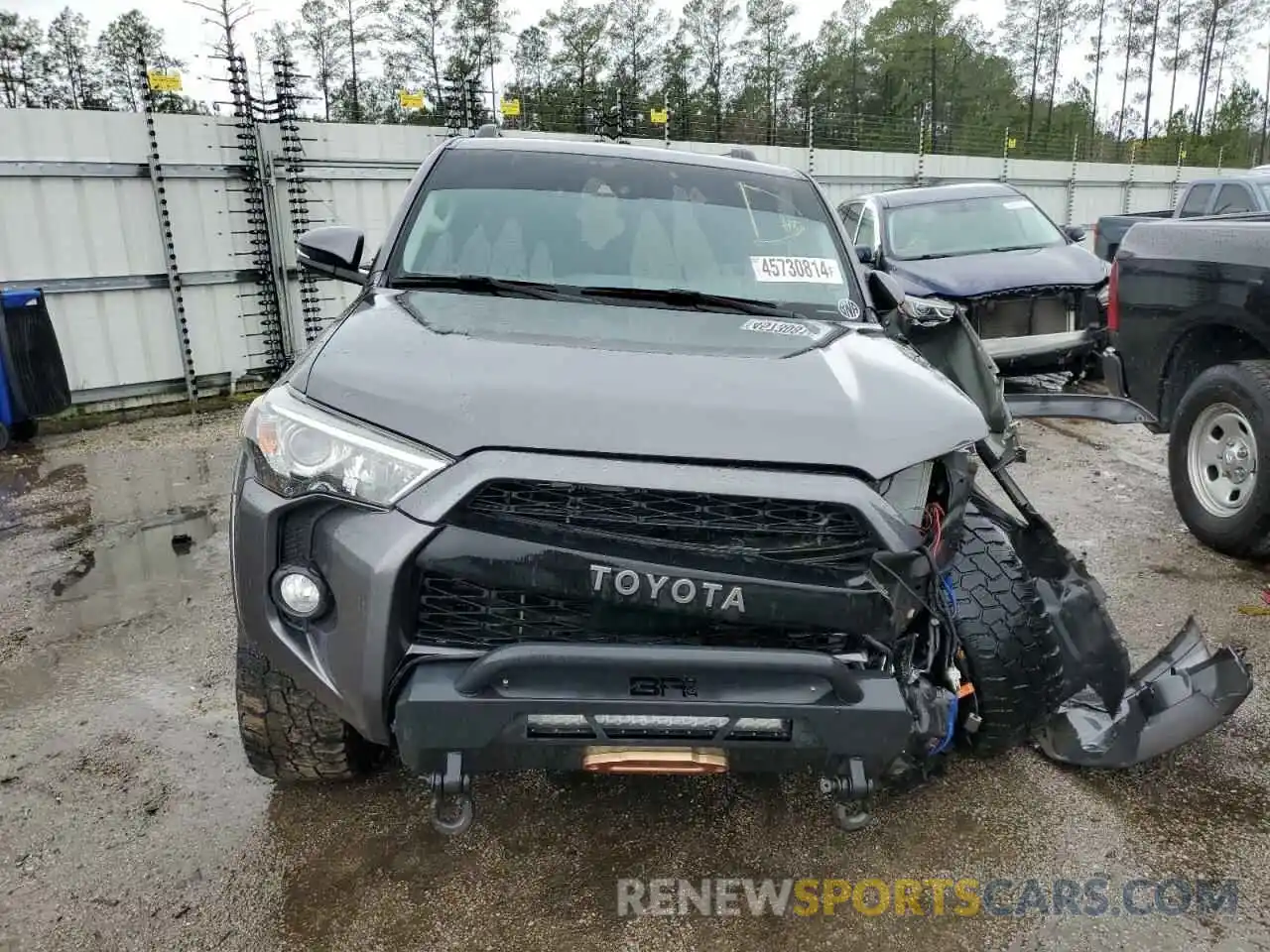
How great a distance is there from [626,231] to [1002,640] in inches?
69.6

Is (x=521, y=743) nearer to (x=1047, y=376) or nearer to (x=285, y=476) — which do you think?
(x=285, y=476)

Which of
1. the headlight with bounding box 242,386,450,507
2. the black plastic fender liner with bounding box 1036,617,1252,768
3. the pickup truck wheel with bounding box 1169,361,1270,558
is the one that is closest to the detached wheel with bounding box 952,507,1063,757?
the black plastic fender liner with bounding box 1036,617,1252,768

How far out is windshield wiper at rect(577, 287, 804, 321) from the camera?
2.80 meters

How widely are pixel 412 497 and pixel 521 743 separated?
56 centimetres

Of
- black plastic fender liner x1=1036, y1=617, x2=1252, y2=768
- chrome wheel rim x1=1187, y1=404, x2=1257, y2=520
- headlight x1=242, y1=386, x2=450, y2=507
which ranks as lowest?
black plastic fender liner x1=1036, y1=617, x2=1252, y2=768

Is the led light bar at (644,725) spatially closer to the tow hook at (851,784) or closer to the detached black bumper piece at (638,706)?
the detached black bumper piece at (638,706)

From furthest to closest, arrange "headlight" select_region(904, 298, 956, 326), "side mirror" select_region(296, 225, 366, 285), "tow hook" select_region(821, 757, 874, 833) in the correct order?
"headlight" select_region(904, 298, 956, 326), "side mirror" select_region(296, 225, 366, 285), "tow hook" select_region(821, 757, 874, 833)

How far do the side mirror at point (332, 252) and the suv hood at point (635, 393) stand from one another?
2.63ft

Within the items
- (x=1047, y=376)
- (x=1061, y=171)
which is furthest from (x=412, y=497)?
(x=1061, y=171)

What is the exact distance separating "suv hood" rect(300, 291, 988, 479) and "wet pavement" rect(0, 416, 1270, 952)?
1.18 m

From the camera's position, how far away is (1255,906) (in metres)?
2.23

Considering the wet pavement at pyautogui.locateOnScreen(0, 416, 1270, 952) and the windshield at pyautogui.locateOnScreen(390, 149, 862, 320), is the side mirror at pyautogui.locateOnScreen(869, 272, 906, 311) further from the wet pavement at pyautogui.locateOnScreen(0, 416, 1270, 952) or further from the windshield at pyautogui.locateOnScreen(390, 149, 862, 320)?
the wet pavement at pyautogui.locateOnScreen(0, 416, 1270, 952)

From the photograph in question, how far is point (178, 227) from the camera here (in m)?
8.57

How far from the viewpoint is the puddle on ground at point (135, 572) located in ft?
13.4
